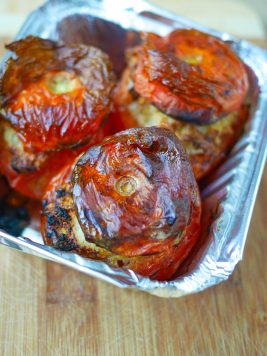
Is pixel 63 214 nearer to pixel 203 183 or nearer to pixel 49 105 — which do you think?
pixel 49 105

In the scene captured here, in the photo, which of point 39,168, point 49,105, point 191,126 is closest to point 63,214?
point 39,168

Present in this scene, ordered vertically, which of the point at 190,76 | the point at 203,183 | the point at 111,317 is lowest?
the point at 111,317

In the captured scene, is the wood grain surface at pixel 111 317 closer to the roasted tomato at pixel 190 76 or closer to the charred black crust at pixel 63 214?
the charred black crust at pixel 63 214

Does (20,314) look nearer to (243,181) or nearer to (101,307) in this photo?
(101,307)

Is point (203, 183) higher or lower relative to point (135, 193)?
lower

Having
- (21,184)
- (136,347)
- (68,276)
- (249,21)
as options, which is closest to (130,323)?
(136,347)

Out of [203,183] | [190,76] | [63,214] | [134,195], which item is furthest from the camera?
[203,183]


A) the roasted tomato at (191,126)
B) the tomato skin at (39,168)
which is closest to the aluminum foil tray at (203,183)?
the roasted tomato at (191,126)
